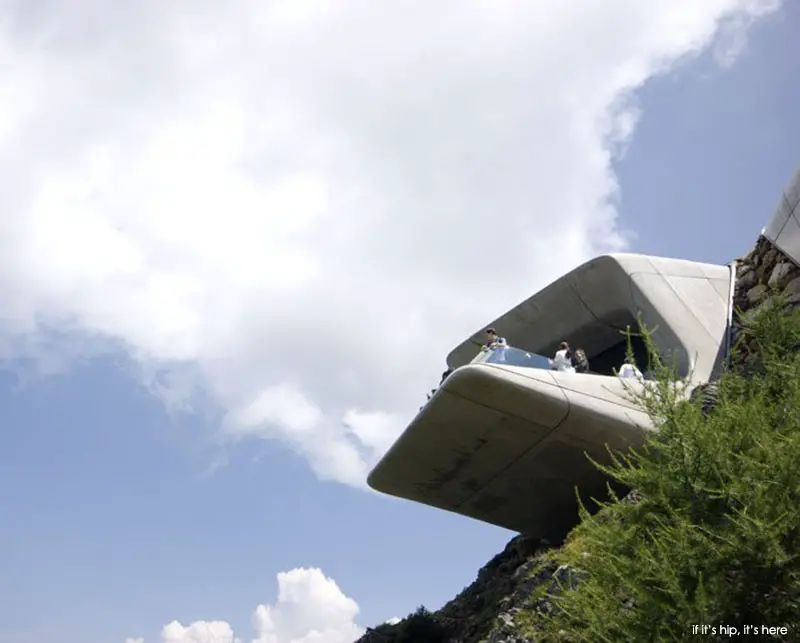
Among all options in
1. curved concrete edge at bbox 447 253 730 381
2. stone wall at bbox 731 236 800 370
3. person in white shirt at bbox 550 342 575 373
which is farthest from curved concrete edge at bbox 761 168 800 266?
person in white shirt at bbox 550 342 575 373

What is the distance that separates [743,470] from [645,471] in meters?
0.98

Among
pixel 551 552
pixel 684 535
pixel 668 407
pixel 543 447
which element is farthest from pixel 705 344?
pixel 684 535

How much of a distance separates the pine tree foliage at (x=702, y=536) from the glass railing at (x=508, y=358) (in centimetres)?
357

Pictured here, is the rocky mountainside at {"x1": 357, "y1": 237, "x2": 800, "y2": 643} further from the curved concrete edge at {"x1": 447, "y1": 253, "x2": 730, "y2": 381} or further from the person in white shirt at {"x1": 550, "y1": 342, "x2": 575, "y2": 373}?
the person in white shirt at {"x1": 550, "y1": 342, "x2": 575, "y2": 373}

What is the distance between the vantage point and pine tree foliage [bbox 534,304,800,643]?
611cm

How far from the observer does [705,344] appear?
48.2 ft

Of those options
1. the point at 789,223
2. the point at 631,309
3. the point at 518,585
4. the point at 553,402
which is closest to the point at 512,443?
the point at 553,402

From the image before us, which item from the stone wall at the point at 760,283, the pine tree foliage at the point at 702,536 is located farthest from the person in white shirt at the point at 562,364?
the pine tree foliage at the point at 702,536

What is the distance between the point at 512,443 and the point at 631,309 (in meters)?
5.00

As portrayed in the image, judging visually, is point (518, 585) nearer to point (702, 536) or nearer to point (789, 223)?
point (702, 536)

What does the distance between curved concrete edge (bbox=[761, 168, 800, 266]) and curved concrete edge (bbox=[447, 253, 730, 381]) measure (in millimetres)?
1980

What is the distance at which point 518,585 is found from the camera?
39.9 feet

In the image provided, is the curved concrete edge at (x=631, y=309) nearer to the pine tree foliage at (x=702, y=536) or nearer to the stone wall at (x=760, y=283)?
the stone wall at (x=760, y=283)

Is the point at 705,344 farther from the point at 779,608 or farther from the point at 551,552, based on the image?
A: the point at 779,608
